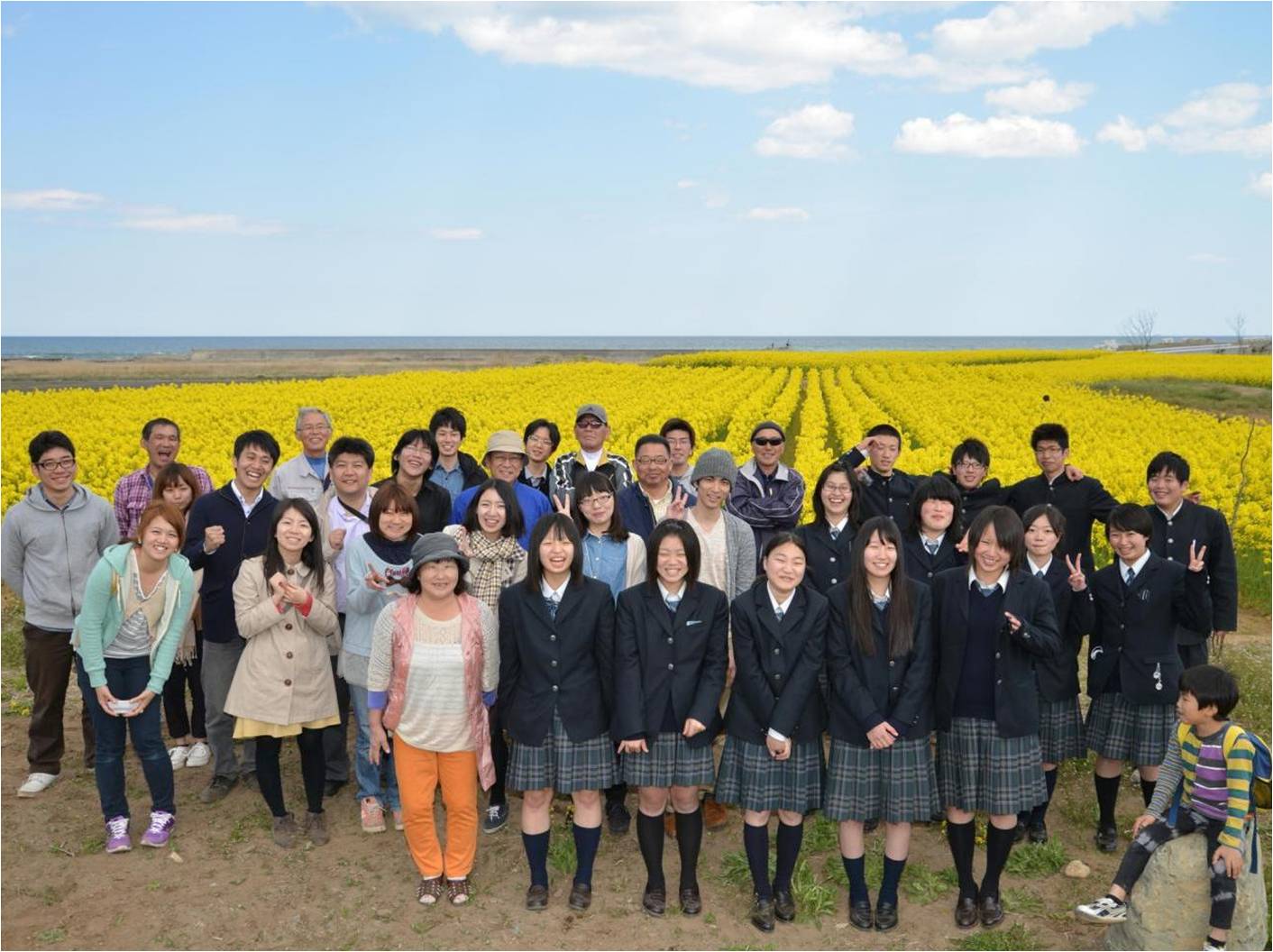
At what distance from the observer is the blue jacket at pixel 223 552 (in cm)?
561

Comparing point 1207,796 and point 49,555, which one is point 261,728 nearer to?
point 49,555

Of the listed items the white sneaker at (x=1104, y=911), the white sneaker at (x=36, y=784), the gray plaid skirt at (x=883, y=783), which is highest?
the gray plaid skirt at (x=883, y=783)

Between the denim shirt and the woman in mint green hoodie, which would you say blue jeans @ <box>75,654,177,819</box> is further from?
the denim shirt

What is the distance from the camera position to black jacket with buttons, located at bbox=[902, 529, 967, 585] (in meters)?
5.15

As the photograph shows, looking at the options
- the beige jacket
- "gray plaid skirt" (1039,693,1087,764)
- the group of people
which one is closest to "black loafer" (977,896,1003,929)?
the group of people

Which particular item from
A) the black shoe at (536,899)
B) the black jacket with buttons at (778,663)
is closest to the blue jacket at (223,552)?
the black shoe at (536,899)

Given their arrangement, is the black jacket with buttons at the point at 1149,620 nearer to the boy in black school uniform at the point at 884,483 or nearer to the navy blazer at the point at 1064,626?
the navy blazer at the point at 1064,626

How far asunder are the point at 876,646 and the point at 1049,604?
2.71ft

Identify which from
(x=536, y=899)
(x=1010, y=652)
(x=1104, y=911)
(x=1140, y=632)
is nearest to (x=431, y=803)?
(x=536, y=899)

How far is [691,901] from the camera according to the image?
4.58m

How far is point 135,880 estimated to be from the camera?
16.0 feet

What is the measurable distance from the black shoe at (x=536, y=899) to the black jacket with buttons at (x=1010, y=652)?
2070mm

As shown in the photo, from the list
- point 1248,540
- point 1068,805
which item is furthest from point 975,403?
point 1068,805

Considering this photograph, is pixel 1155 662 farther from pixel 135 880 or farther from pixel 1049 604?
pixel 135 880
